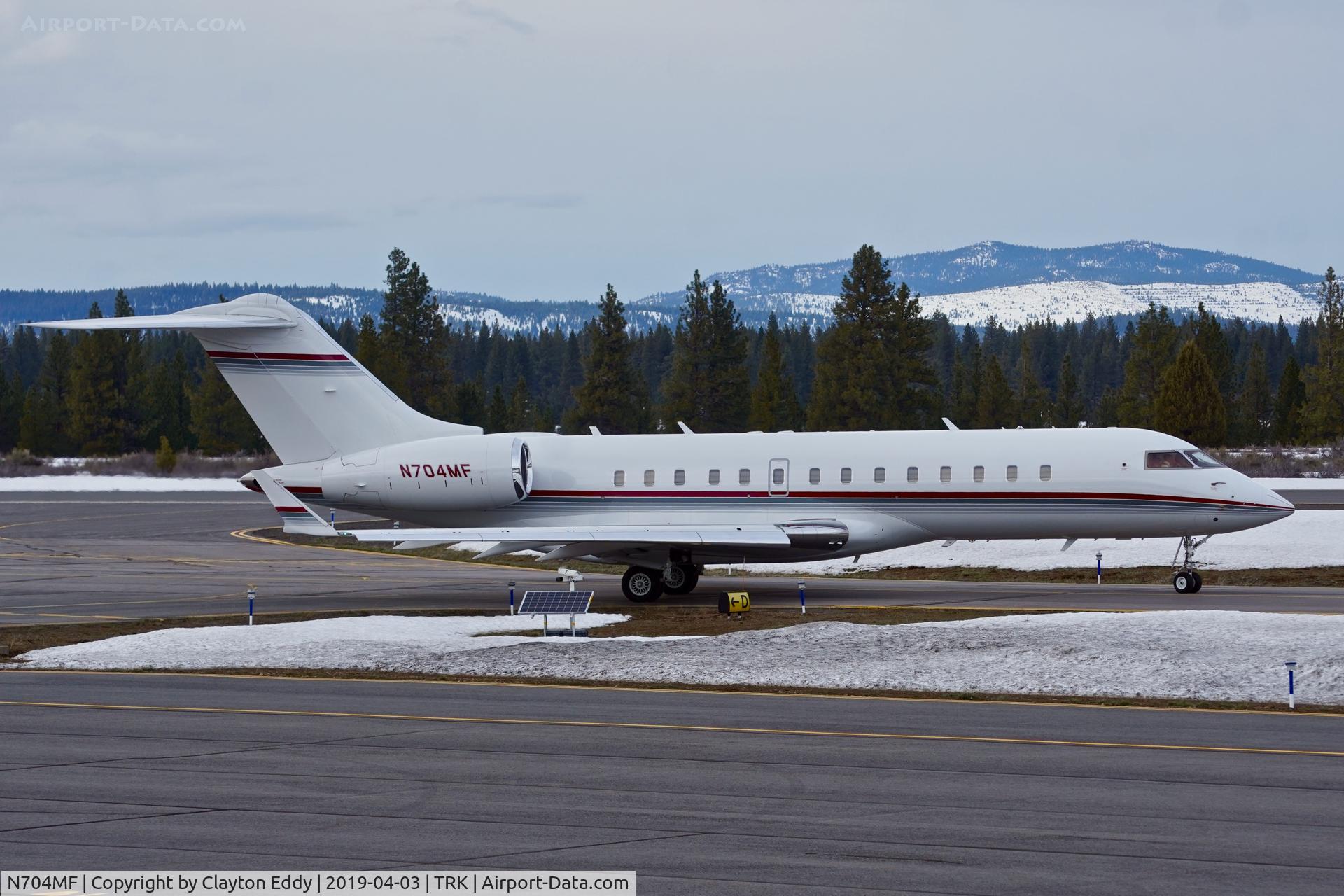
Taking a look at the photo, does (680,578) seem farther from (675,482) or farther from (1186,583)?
(1186,583)

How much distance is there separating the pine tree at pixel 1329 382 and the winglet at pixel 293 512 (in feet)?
230

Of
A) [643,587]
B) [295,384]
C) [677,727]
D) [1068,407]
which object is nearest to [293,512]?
[295,384]

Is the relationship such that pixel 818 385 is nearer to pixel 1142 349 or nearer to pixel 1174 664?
pixel 1142 349

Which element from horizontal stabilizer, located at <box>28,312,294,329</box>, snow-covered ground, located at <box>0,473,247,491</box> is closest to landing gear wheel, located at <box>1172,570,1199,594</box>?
horizontal stabilizer, located at <box>28,312,294,329</box>

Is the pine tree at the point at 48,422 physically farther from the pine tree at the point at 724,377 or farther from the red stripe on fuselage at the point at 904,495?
the red stripe on fuselage at the point at 904,495

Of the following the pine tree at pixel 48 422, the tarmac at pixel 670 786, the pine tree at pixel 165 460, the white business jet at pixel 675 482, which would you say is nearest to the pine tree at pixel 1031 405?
the pine tree at pixel 165 460

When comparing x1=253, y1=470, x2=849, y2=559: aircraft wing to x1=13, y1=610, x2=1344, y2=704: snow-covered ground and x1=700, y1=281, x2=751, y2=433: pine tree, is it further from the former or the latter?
x1=700, y1=281, x2=751, y2=433: pine tree

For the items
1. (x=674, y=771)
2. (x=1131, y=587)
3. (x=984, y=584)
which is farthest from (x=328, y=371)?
(x=674, y=771)

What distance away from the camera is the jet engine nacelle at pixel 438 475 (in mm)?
28672

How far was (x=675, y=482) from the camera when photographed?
29.0 m

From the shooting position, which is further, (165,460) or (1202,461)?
(165,460)

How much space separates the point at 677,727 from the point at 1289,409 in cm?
8995

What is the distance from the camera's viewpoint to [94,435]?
347 ft

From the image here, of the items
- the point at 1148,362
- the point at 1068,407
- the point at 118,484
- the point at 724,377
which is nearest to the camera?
the point at 118,484
